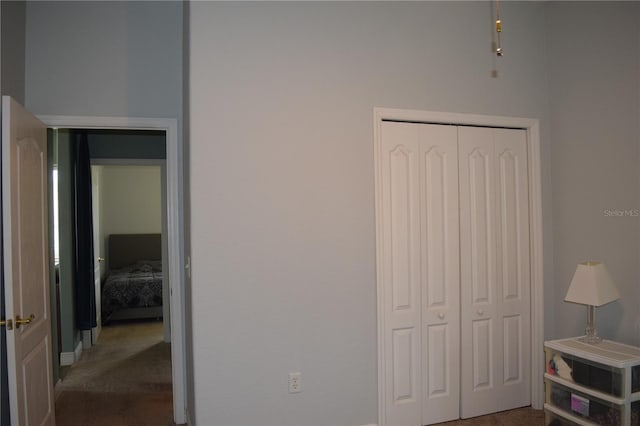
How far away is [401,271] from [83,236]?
3.78m

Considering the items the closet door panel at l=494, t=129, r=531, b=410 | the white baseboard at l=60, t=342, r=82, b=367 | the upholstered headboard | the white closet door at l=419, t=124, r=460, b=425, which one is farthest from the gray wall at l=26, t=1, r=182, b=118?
the upholstered headboard

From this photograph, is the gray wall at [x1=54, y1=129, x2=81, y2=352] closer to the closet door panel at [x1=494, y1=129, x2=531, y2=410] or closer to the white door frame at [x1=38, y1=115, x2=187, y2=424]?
the white door frame at [x1=38, y1=115, x2=187, y2=424]

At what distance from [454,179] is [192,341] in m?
1.95

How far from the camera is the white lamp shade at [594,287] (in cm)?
250

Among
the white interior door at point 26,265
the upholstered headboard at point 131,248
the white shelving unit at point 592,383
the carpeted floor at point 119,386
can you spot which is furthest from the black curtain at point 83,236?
the white shelving unit at point 592,383

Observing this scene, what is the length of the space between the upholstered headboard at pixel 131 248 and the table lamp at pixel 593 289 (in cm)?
661

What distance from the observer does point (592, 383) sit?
2.44 meters

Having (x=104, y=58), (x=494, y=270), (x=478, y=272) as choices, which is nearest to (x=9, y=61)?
(x=104, y=58)

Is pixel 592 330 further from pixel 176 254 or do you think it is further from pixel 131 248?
pixel 131 248

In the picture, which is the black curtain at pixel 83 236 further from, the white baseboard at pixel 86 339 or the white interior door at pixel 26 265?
the white interior door at pixel 26 265

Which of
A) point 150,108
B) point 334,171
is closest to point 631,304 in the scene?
point 334,171

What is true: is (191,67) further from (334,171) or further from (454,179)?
(454,179)

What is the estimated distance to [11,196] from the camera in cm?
218

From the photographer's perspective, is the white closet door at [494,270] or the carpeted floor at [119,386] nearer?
the white closet door at [494,270]
